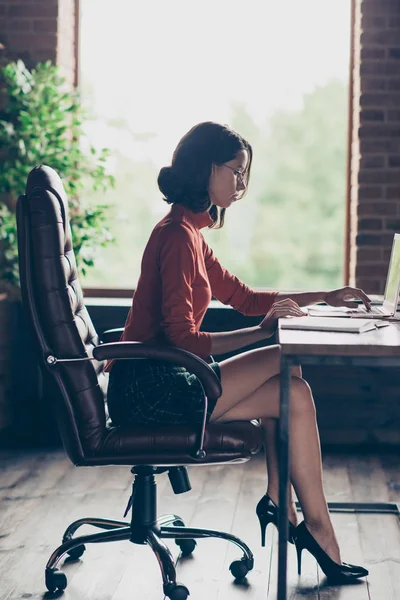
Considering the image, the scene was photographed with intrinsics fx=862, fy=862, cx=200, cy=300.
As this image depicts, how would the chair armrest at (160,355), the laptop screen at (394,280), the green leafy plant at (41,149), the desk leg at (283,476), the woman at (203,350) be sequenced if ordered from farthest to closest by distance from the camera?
the green leafy plant at (41,149) → the laptop screen at (394,280) → the woman at (203,350) → the chair armrest at (160,355) → the desk leg at (283,476)

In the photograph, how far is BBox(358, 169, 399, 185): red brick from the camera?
4086 mm

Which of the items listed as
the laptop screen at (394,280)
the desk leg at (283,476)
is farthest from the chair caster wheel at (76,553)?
the laptop screen at (394,280)

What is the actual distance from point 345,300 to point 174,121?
6.52ft

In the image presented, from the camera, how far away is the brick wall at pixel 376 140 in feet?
13.3

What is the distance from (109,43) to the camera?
4.42 meters

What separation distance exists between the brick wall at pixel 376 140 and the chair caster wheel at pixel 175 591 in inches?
85.1

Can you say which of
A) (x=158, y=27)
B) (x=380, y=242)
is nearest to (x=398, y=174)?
(x=380, y=242)

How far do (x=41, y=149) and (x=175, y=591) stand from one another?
232 cm

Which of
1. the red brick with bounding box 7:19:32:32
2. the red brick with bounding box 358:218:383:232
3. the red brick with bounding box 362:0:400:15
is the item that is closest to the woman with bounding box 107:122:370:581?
the red brick with bounding box 358:218:383:232

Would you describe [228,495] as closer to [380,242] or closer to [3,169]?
[380,242]

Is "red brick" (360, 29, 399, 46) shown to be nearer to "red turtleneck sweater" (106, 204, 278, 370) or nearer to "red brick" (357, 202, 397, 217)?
"red brick" (357, 202, 397, 217)

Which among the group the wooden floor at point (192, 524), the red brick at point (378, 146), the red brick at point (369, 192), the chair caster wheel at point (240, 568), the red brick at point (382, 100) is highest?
the red brick at point (382, 100)

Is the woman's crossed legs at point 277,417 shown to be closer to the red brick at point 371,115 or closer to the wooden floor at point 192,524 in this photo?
the wooden floor at point 192,524

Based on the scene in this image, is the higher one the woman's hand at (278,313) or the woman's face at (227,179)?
the woman's face at (227,179)
